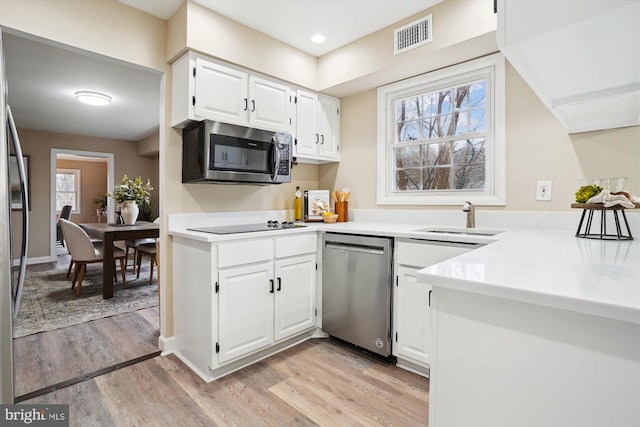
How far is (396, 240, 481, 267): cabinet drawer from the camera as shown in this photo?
71.4 inches

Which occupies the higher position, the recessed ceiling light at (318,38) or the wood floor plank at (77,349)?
the recessed ceiling light at (318,38)

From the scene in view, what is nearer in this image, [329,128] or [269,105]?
[269,105]

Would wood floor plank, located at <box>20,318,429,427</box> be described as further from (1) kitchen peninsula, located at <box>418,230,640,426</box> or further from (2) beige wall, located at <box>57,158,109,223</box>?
(2) beige wall, located at <box>57,158,109,223</box>

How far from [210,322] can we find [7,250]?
102 cm

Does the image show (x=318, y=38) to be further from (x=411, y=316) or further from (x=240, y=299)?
(x=411, y=316)

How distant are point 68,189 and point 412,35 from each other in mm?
10470

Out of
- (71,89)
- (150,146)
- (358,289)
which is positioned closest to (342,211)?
(358,289)

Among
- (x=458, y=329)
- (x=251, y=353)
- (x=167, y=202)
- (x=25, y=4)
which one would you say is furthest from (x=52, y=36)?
(x=458, y=329)

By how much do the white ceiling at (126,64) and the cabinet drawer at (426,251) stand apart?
1.63 m

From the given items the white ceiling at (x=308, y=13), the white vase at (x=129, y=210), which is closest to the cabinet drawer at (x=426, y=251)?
the white ceiling at (x=308, y=13)

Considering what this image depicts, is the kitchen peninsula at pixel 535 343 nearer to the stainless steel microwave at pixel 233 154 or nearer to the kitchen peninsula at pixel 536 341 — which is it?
the kitchen peninsula at pixel 536 341

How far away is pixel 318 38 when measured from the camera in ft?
8.68

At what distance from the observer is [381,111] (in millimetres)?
2900

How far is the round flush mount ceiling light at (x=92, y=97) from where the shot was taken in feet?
12.8
